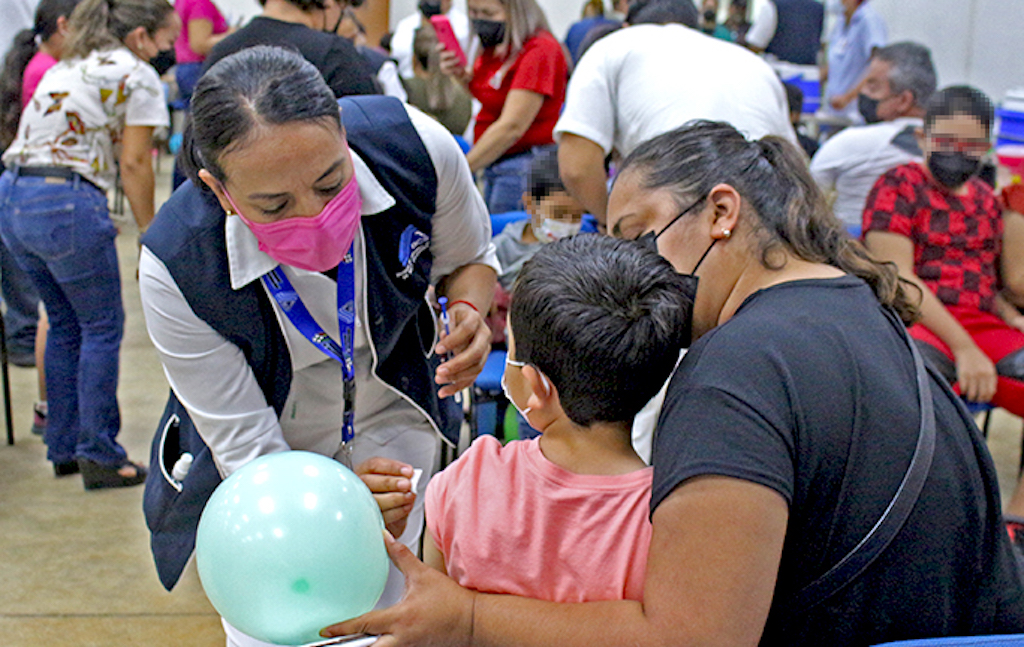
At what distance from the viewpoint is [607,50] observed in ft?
8.86

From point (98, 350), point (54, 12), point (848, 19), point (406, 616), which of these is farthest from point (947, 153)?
point (848, 19)

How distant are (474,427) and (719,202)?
1952 millimetres

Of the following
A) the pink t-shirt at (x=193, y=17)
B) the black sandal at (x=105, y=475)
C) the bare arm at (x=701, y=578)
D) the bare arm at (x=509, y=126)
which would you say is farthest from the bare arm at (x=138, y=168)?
the pink t-shirt at (x=193, y=17)

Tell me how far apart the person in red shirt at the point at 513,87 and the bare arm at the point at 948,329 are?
1.45 meters

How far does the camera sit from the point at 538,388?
4.01 feet

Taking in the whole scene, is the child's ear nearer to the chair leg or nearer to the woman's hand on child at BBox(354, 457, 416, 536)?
the woman's hand on child at BBox(354, 457, 416, 536)

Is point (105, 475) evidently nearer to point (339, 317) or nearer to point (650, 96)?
point (339, 317)

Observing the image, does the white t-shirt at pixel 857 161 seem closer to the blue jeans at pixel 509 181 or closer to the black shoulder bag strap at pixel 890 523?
the blue jeans at pixel 509 181

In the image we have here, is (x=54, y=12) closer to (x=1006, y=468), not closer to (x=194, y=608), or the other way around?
(x=194, y=608)

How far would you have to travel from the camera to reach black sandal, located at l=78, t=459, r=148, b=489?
3.46 m

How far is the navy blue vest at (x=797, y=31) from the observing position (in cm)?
763

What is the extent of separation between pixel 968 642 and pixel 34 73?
369 cm

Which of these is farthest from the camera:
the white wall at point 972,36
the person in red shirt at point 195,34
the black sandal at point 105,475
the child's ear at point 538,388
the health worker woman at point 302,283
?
the white wall at point 972,36

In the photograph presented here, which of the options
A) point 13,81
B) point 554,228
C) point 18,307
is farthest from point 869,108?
point 18,307
